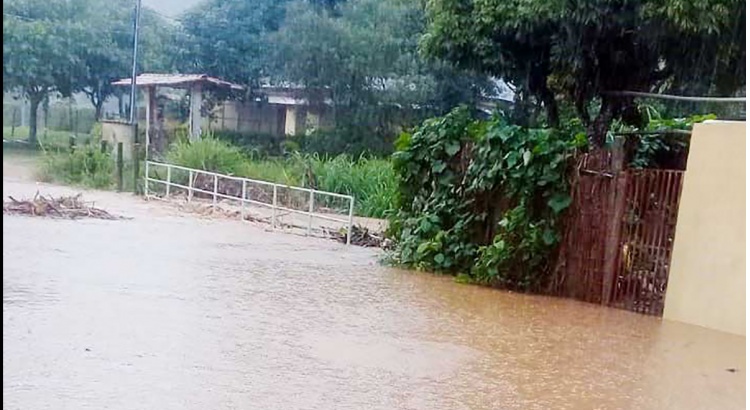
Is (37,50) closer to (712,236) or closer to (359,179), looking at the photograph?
(712,236)

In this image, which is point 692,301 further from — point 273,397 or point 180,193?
point 180,193

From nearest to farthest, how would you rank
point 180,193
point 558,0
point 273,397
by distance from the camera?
point 273,397
point 558,0
point 180,193

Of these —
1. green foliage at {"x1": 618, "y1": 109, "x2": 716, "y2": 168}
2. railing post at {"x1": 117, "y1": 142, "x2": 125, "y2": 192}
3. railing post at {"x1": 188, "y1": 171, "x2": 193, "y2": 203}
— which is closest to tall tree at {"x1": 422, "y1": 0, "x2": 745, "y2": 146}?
green foliage at {"x1": 618, "y1": 109, "x2": 716, "y2": 168}

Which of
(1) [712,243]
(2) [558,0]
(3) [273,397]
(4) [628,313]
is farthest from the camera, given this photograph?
(2) [558,0]

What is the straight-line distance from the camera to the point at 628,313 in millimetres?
5094

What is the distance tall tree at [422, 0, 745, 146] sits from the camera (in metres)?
5.70

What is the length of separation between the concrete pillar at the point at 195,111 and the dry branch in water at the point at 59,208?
714 mm

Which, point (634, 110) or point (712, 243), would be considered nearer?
point (712, 243)

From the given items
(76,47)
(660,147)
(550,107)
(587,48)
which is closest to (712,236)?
(660,147)

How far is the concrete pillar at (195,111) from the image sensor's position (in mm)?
5914

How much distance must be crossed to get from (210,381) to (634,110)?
411 cm

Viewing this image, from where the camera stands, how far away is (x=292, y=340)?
4062 mm

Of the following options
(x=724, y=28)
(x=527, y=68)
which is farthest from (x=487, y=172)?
(x=724, y=28)

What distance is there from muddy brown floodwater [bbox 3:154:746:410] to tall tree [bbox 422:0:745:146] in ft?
5.05
